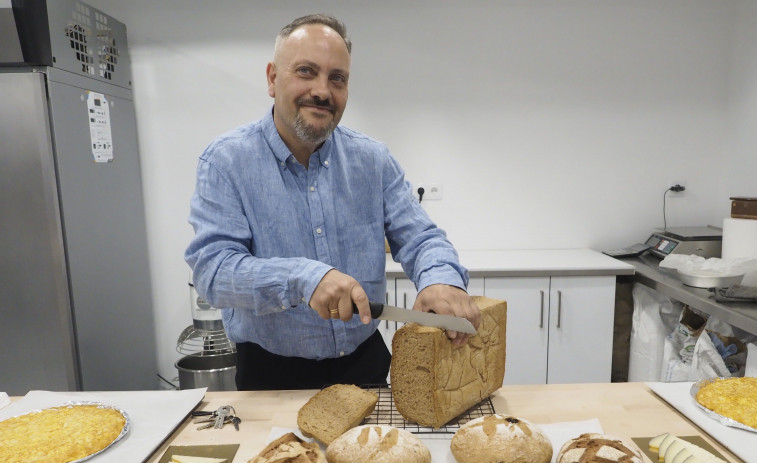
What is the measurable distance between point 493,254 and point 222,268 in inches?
82.1

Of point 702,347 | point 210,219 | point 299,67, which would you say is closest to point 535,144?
point 702,347

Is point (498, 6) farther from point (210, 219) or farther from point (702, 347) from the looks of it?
point (210, 219)

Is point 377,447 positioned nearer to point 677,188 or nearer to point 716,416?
point 716,416

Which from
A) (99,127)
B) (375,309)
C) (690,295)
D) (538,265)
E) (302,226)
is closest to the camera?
(375,309)

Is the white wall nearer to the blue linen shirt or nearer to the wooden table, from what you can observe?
the blue linen shirt

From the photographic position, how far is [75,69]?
2.30 meters

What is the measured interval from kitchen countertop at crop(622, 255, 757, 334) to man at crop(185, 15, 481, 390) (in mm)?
1300

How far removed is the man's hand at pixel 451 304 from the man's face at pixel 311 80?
0.53m

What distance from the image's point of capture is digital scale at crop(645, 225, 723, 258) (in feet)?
8.70

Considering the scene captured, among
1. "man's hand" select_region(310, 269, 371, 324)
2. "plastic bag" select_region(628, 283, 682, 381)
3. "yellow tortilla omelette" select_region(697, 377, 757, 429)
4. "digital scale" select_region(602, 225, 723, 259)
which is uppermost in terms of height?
"man's hand" select_region(310, 269, 371, 324)

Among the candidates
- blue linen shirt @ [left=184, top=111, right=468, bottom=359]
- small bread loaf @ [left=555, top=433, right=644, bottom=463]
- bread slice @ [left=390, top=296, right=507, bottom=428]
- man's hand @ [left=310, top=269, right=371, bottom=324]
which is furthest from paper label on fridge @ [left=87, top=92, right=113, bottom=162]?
small bread loaf @ [left=555, top=433, right=644, bottom=463]

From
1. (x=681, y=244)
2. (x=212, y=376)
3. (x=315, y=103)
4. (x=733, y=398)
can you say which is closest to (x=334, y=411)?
(x=315, y=103)

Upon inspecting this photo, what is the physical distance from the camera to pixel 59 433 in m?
1.02

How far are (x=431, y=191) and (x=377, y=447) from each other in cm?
225
